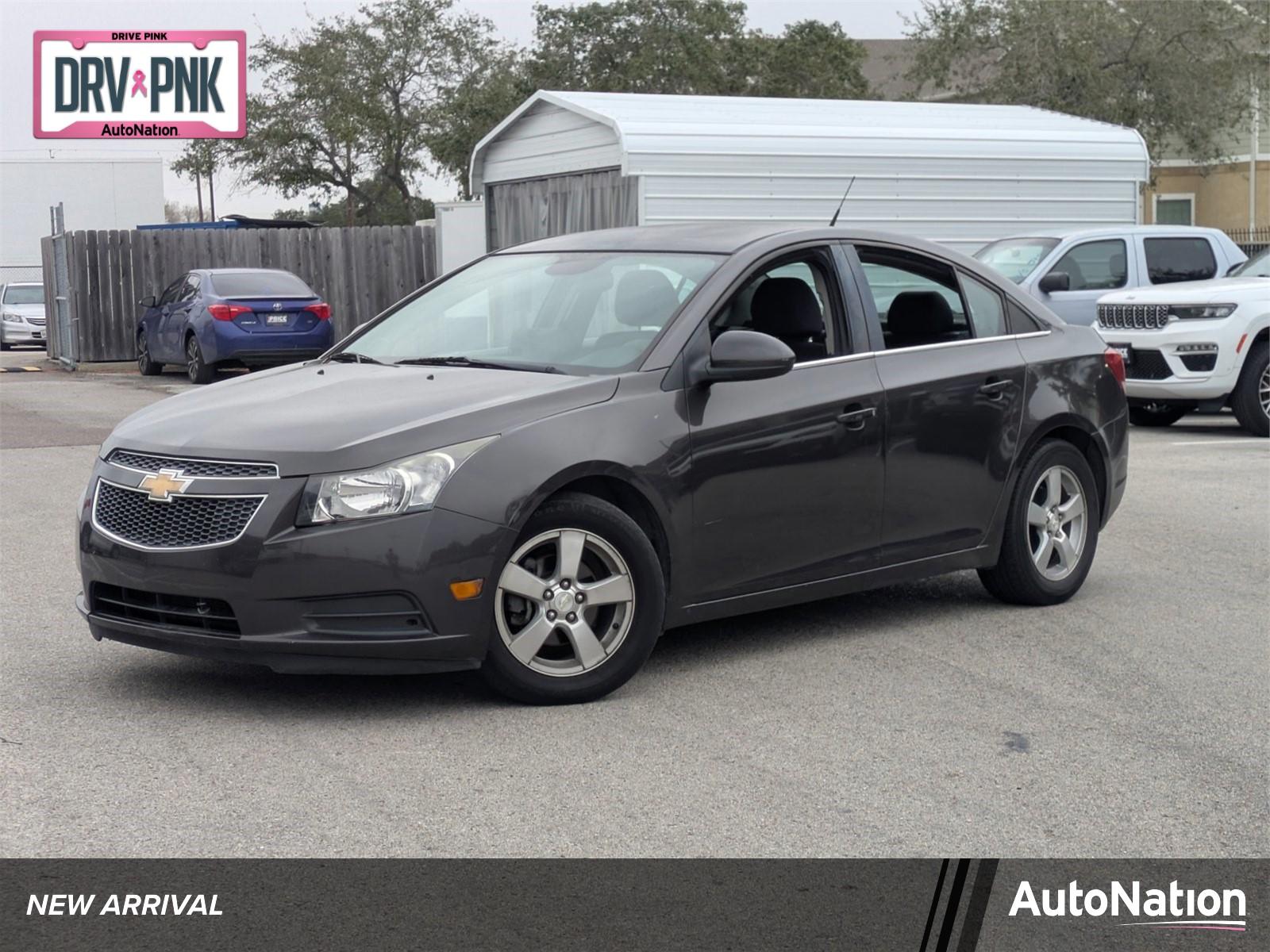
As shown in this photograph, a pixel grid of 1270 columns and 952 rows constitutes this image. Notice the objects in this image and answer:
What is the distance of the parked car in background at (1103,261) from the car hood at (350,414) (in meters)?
11.6

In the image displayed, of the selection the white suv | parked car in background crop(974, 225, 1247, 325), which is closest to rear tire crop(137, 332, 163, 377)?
parked car in background crop(974, 225, 1247, 325)

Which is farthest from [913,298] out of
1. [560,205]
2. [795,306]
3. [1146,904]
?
[560,205]

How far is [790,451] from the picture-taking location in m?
6.39

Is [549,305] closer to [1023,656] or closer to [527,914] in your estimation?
[1023,656]

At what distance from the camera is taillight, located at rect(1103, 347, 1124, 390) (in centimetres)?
782

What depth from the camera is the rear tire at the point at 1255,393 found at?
1497 cm

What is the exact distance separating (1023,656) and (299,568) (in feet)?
9.33

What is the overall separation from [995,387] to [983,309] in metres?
0.40

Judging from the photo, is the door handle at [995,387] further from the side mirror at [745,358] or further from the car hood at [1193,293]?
the car hood at [1193,293]

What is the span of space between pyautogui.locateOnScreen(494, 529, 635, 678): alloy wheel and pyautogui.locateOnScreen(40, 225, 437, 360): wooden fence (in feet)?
71.9

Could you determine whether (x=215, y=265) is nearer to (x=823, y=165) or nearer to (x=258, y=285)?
(x=258, y=285)

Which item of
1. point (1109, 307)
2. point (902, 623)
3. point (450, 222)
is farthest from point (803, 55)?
point (902, 623)

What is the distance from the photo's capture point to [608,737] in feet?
17.7

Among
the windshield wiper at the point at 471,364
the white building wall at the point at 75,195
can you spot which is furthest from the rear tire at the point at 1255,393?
the white building wall at the point at 75,195
